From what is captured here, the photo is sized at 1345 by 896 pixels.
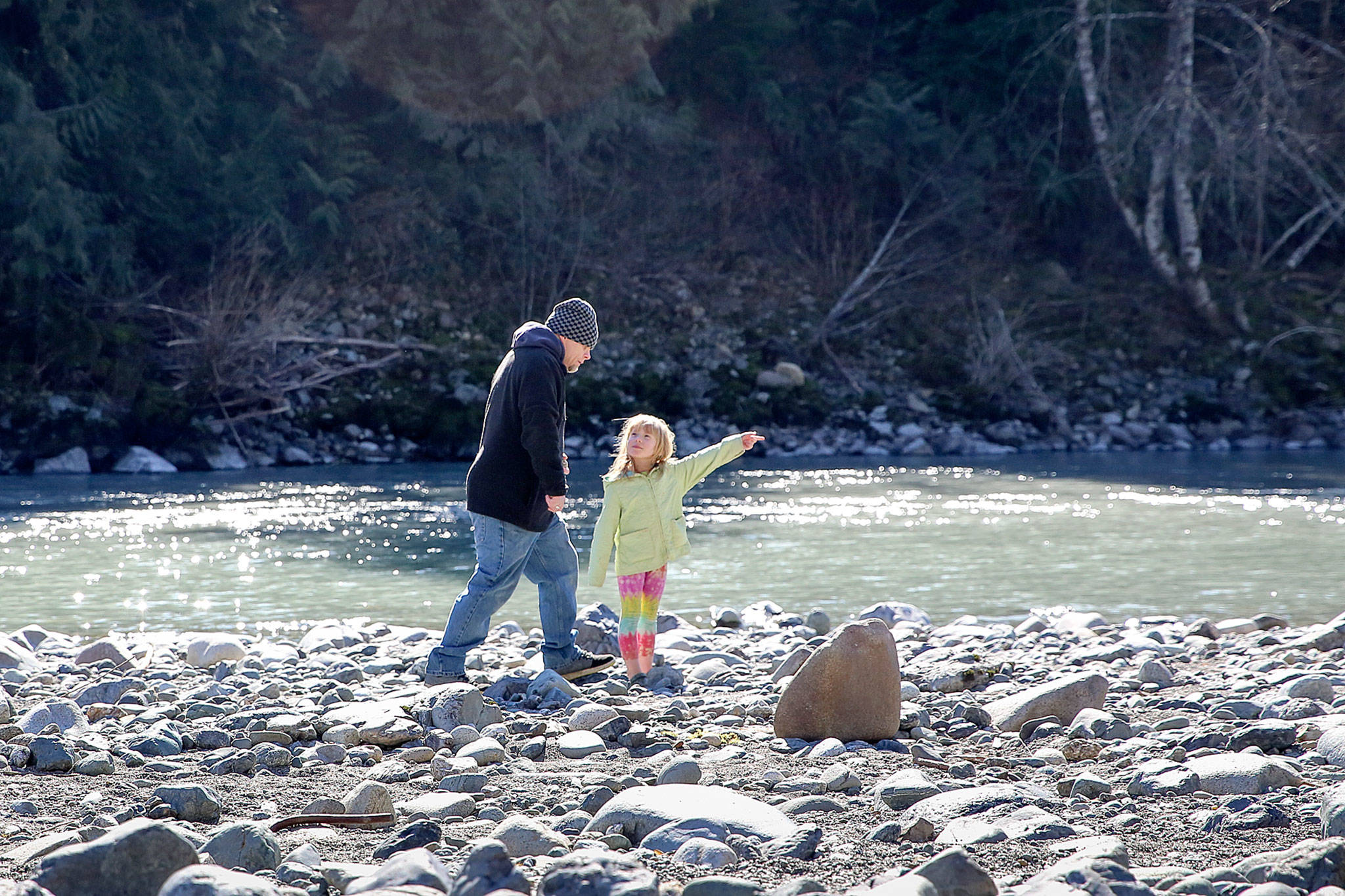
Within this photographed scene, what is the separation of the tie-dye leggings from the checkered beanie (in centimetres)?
99

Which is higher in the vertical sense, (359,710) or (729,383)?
(729,383)

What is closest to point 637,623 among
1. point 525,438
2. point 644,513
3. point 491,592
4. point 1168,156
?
point 644,513

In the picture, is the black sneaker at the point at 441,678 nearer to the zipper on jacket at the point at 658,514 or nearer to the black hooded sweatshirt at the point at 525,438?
the black hooded sweatshirt at the point at 525,438

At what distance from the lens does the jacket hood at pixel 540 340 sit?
497 centimetres

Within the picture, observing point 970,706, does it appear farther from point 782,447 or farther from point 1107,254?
point 1107,254

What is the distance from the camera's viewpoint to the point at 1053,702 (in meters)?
4.27

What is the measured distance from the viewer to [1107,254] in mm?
24750

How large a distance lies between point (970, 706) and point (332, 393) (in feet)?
48.1

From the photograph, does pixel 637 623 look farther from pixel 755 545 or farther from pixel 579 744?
pixel 755 545

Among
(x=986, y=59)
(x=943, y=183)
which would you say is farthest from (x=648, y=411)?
(x=986, y=59)

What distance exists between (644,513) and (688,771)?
1921mm

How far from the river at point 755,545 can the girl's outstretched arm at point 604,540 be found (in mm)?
2072

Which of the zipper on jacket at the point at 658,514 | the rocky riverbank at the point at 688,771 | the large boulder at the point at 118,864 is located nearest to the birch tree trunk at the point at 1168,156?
the rocky riverbank at the point at 688,771

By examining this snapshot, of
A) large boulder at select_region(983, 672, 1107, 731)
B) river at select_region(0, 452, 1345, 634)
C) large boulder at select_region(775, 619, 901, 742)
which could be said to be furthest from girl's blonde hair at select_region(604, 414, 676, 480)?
river at select_region(0, 452, 1345, 634)
